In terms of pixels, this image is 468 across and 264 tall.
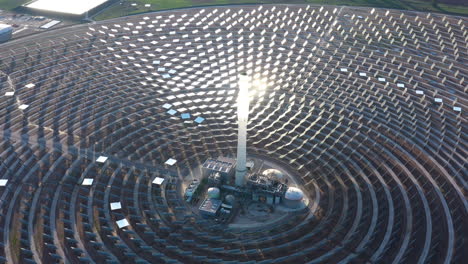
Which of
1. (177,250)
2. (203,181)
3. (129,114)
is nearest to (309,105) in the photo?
(203,181)

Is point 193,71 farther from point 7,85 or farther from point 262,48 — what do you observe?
point 7,85

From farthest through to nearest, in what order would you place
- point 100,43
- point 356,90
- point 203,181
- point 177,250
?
point 100,43 → point 356,90 → point 203,181 → point 177,250

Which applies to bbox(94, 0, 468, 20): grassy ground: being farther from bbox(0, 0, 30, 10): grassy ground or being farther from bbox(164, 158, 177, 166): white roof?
bbox(164, 158, 177, 166): white roof

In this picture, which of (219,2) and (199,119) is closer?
(199,119)

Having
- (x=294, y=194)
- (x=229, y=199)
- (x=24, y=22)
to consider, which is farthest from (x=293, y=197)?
(x=24, y=22)

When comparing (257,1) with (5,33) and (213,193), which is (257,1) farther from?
(213,193)

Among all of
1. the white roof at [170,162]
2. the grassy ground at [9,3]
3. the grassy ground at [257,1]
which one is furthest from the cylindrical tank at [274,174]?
the grassy ground at [9,3]
